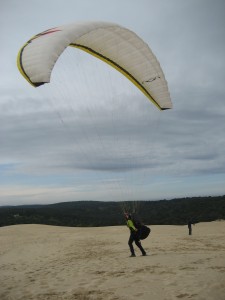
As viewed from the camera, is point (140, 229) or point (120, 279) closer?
point (120, 279)

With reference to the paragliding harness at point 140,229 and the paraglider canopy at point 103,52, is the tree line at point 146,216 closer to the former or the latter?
the paragliding harness at point 140,229

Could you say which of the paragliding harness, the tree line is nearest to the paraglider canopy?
the paragliding harness

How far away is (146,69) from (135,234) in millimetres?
5646

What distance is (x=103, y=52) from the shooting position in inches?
424

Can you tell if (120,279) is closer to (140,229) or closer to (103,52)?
(140,229)

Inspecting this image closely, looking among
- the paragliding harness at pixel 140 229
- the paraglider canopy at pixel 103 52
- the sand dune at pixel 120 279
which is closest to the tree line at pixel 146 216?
the paragliding harness at pixel 140 229

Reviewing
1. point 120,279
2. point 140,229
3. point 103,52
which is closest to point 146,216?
point 140,229

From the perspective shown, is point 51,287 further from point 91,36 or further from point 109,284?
point 91,36

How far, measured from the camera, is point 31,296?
7.52m

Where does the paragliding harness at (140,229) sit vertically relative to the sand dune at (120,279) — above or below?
above

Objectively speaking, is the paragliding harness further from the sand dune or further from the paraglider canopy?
the paraglider canopy

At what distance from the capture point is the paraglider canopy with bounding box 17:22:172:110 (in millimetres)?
7312

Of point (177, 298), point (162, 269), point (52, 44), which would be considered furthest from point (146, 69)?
point (177, 298)

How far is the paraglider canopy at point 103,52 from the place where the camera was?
731 centimetres
